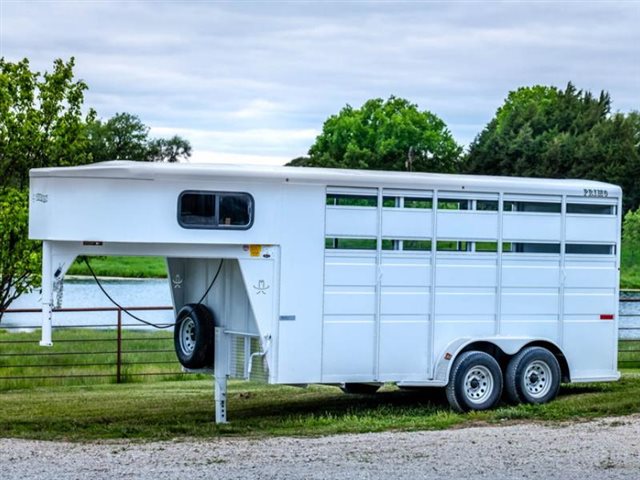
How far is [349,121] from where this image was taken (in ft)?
317

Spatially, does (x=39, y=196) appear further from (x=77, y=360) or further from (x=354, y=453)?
(x=77, y=360)

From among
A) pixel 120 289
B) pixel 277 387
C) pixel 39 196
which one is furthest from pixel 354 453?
pixel 120 289

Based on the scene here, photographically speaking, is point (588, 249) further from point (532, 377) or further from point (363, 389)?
point (363, 389)

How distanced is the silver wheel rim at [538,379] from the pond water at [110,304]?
2142 cm

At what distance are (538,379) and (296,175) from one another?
4245mm

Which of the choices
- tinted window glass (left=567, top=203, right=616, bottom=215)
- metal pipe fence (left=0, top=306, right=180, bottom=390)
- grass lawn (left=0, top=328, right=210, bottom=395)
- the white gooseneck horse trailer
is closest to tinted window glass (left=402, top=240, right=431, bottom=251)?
the white gooseneck horse trailer

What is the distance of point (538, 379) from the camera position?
15828 millimetres

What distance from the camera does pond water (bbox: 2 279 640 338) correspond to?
3953 centimetres

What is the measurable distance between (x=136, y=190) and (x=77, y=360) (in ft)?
41.6

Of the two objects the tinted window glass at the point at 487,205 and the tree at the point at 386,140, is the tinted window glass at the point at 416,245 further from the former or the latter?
the tree at the point at 386,140

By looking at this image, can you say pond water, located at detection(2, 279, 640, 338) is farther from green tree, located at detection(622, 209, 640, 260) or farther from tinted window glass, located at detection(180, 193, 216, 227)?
tinted window glass, located at detection(180, 193, 216, 227)

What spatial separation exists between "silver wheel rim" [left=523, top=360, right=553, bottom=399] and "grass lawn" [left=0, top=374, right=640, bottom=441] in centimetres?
26

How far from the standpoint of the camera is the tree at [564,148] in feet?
228

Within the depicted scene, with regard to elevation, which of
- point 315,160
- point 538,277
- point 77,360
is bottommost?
point 77,360
